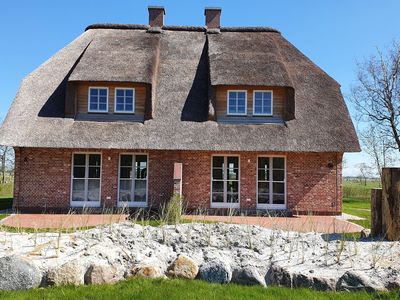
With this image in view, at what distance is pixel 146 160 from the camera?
1666 cm

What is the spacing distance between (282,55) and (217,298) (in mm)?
17105

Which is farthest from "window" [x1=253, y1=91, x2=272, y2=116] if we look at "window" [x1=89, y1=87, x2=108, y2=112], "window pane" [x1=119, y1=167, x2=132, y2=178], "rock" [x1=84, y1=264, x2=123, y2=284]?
"rock" [x1=84, y1=264, x2=123, y2=284]

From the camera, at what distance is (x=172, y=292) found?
5543mm

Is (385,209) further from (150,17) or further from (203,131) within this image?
(150,17)

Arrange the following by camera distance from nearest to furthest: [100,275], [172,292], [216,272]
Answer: [172,292] → [100,275] → [216,272]

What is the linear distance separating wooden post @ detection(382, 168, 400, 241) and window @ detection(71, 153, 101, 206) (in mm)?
11855

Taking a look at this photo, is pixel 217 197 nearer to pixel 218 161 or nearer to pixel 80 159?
pixel 218 161

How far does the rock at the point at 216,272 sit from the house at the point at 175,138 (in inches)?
339

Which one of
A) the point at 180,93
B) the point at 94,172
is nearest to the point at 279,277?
the point at 94,172

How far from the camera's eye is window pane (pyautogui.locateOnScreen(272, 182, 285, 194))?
655 inches

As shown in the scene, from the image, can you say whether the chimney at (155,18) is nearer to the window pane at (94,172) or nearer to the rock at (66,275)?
the window pane at (94,172)

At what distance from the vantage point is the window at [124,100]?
17.3 metres

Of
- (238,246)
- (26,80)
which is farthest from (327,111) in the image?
(26,80)

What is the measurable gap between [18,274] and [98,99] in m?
12.3
